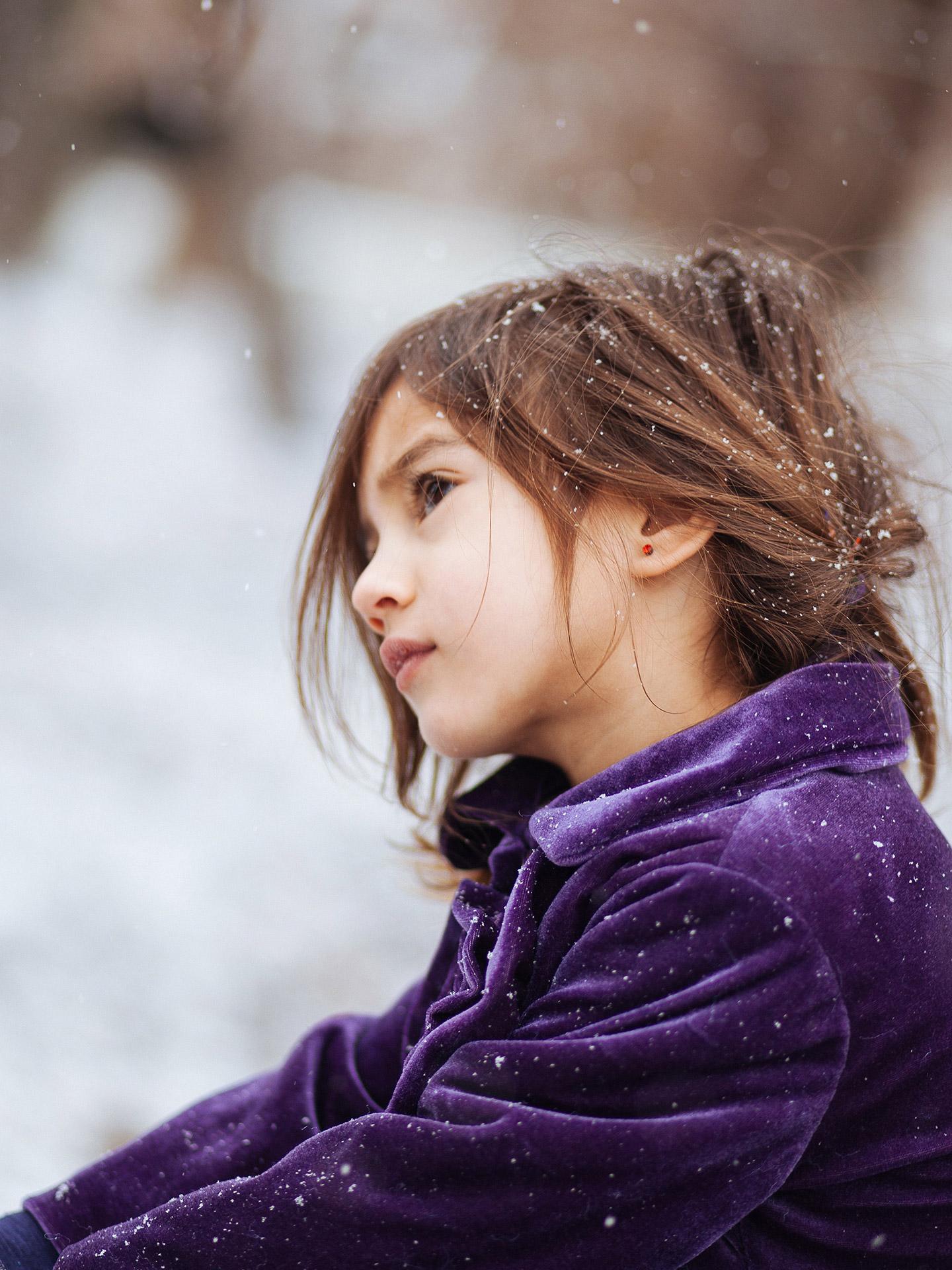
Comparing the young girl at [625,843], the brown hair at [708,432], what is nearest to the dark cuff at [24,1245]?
the young girl at [625,843]

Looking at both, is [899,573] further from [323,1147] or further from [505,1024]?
[323,1147]

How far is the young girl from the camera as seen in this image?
582 millimetres

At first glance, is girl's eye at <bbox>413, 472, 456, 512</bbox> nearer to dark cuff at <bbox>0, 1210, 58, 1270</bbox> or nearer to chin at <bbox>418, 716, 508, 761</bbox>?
chin at <bbox>418, 716, 508, 761</bbox>

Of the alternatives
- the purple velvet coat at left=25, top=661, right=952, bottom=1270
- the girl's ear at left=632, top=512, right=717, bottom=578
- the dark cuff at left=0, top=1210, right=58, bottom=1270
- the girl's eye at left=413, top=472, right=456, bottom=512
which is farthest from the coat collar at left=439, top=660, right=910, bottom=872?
the dark cuff at left=0, top=1210, right=58, bottom=1270

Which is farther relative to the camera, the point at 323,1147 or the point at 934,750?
the point at 934,750

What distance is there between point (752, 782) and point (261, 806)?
4.88ft

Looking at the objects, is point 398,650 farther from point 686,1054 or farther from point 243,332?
point 243,332

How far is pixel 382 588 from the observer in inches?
31.1

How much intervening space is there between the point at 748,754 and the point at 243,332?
3.19m

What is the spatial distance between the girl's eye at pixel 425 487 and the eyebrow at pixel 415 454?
1 cm

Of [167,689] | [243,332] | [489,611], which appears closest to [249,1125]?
[489,611]

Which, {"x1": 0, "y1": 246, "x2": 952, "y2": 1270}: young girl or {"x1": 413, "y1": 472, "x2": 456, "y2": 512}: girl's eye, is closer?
{"x1": 0, "y1": 246, "x2": 952, "y2": 1270}: young girl

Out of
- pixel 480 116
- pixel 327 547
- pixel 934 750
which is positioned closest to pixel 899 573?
pixel 934 750

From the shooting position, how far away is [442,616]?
0.77 meters
